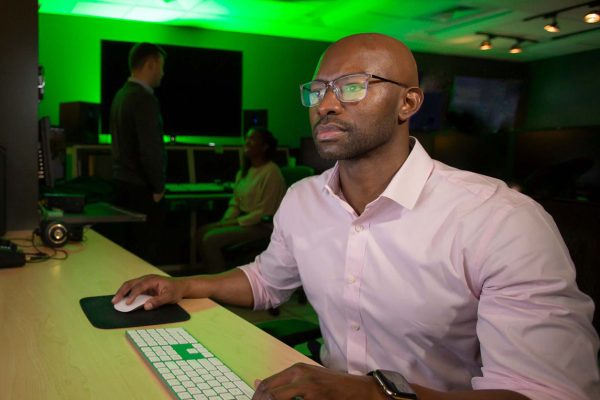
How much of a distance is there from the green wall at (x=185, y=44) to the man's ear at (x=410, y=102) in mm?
5806

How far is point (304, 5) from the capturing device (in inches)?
243

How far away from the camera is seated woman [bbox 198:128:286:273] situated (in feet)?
13.5

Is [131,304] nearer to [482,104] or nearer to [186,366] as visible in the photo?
[186,366]

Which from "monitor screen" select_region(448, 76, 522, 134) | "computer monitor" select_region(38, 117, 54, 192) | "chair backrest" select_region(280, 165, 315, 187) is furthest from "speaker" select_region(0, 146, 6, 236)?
"monitor screen" select_region(448, 76, 522, 134)

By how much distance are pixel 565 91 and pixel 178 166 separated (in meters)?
4.71

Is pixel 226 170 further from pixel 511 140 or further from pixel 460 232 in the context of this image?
pixel 460 232

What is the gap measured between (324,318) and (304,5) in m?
5.42

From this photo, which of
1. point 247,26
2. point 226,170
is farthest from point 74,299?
point 247,26

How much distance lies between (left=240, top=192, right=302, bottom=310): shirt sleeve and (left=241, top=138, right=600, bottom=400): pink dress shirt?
0.02 metres

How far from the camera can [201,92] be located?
6664mm

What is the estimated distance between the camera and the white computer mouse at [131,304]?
1265 mm

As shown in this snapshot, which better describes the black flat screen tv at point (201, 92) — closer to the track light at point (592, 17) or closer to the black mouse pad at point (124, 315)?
the track light at point (592, 17)

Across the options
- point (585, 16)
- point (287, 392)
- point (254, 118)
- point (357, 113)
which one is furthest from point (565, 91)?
point (287, 392)

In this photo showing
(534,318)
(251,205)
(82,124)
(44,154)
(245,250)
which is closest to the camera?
(534,318)
